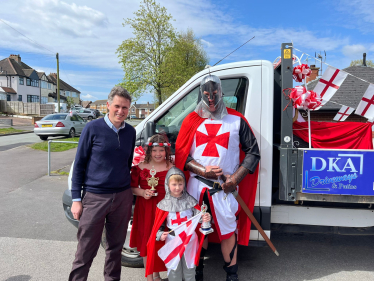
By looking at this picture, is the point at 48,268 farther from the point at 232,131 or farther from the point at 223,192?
→ the point at 232,131

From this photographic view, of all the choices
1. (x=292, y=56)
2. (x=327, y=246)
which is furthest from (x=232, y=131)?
(x=327, y=246)

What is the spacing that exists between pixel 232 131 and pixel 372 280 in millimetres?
2234

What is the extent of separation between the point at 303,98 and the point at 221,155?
3.21ft

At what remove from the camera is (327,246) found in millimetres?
3980

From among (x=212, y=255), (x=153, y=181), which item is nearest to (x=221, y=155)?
(x=153, y=181)

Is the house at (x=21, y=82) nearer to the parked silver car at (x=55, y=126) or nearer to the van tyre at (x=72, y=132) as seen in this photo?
the parked silver car at (x=55, y=126)

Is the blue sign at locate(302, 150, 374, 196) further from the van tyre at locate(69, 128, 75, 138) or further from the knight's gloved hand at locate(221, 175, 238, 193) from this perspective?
the van tyre at locate(69, 128, 75, 138)

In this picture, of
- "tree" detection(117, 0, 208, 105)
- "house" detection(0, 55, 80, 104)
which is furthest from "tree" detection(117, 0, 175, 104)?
"house" detection(0, 55, 80, 104)

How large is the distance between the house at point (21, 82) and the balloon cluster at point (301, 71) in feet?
191

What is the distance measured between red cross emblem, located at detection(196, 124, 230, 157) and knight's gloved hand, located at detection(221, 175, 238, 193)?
248 millimetres

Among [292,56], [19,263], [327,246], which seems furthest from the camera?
[327,246]

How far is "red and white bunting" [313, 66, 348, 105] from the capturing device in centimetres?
308

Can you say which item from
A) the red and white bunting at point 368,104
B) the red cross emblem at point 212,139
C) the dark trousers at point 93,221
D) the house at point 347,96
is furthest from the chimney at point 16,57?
the red and white bunting at point 368,104

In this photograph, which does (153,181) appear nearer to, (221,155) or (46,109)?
(221,155)
